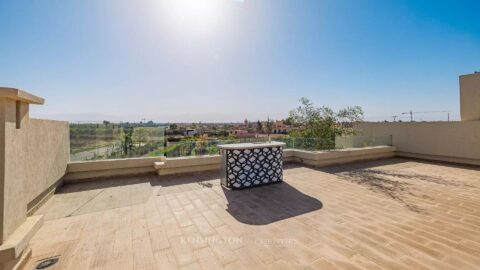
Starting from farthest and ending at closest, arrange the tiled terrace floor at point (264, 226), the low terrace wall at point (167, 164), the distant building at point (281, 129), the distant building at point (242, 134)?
the distant building at point (281, 129)
the distant building at point (242, 134)
the low terrace wall at point (167, 164)
the tiled terrace floor at point (264, 226)

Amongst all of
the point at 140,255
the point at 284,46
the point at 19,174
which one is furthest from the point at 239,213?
the point at 284,46

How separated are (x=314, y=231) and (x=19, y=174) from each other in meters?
3.53

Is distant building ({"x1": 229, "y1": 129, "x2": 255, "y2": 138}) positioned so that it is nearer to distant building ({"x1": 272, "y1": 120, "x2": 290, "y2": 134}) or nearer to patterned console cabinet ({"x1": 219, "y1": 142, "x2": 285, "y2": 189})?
patterned console cabinet ({"x1": 219, "y1": 142, "x2": 285, "y2": 189})

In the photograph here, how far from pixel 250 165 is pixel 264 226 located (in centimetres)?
216

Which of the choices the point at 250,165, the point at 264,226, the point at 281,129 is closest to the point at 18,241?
the point at 264,226

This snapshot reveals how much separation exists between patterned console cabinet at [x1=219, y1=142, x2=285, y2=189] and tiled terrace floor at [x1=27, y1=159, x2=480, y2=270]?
291 millimetres

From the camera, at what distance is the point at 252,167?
16.9 feet

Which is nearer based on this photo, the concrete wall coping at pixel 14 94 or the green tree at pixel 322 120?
the concrete wall coping at pixel 14 94

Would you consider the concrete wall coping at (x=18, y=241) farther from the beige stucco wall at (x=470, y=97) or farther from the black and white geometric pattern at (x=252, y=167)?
the beige stucco wall at (x=470, y=97)

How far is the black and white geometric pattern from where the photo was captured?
4.97 meters

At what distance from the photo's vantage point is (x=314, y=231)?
288cm

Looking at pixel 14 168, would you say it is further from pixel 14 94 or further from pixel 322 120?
pixel 322 120

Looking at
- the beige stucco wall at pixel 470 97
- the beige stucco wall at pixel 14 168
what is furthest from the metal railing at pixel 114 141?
the beige stucco wall at pixel 470 97

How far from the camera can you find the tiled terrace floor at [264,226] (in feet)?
7.45
